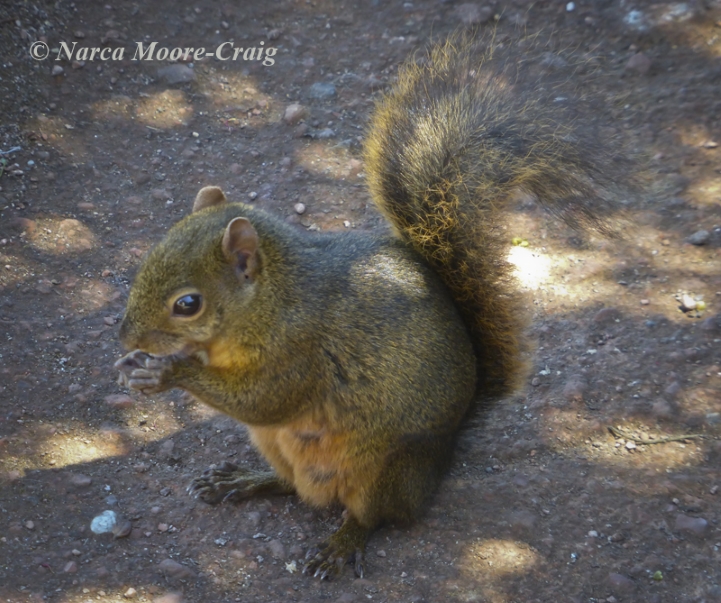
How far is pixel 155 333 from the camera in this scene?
2.30m

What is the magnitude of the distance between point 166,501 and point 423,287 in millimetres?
1150

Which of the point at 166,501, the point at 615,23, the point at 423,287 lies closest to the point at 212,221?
the point at 423,287

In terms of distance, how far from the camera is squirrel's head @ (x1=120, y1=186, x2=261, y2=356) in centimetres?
230

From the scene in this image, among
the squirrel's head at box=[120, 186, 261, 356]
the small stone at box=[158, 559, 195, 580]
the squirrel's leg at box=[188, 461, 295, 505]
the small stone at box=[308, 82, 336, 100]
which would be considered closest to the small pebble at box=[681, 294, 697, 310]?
the squirrel's leg at box=[188, 461, 295, 505]

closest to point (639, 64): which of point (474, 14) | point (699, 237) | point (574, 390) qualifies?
point (474, 14)

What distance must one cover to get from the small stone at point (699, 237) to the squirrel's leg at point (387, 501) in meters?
1.65

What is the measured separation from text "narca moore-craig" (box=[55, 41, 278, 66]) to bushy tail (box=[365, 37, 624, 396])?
7.36 ft

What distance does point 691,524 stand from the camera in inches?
101

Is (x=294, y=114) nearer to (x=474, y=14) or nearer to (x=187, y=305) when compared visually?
(x=474, y=14)

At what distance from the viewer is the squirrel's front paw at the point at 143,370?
2.33 meters

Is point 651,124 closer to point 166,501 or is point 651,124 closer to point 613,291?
point 613,291

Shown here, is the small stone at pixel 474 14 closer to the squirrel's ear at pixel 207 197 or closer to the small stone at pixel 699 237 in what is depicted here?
the small stone at pixel 699 237

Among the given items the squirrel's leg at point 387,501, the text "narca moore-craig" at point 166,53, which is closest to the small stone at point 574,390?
the squirrel's leg at point 387,501

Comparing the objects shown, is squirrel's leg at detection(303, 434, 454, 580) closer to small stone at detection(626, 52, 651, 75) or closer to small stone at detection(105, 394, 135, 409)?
small stone at detection(105, 394, 135, 409)
